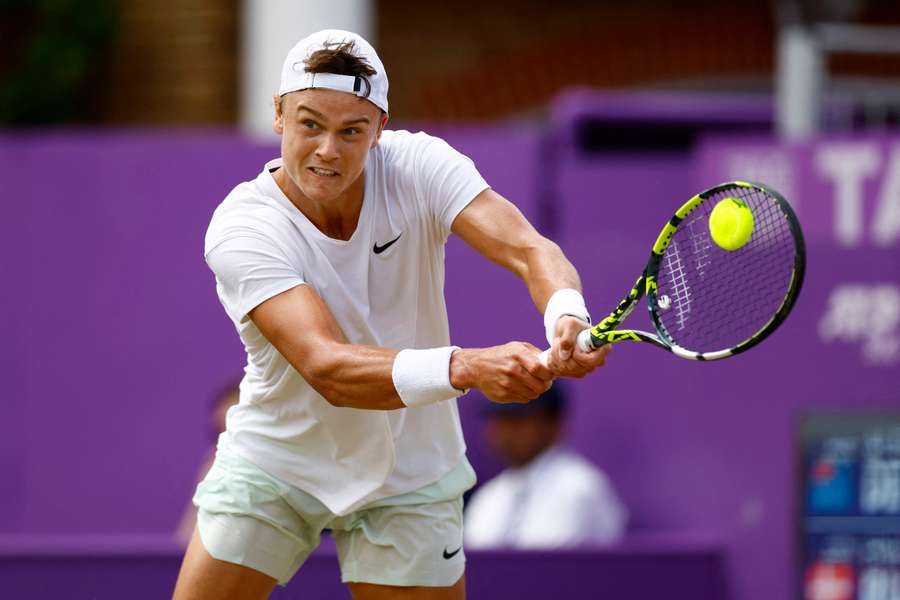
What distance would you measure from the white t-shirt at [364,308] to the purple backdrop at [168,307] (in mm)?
2828

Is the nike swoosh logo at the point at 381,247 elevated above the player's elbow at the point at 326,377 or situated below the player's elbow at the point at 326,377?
above

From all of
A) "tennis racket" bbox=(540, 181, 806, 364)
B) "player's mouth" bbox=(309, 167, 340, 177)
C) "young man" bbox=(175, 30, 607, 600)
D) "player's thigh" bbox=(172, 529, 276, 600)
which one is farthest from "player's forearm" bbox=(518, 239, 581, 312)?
"player's thigh" bbox=(172, 529, 276, 600)

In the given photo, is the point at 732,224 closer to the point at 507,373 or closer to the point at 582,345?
the point at 582,345

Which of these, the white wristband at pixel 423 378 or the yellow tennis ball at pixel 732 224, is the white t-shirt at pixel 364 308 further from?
the yellow tennis ball at pixel 732 224

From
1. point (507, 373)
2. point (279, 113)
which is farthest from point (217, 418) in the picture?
point (507, 373)

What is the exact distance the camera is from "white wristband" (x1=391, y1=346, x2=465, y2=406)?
3451 millimetres

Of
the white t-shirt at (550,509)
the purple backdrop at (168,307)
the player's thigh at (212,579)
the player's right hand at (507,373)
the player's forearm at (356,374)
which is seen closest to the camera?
the player's right hand at (507,373)

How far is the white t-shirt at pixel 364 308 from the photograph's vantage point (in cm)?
379

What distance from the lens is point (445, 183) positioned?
3.86 metres

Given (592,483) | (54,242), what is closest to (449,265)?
(592,483)

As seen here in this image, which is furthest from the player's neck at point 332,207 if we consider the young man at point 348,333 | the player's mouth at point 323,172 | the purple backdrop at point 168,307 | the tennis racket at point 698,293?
the purple backdrop at point 168,307

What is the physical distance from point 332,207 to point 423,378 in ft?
1.90

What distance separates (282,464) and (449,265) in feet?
11.4

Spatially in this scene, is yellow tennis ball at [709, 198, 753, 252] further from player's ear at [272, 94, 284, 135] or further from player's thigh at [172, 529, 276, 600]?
player's thigh at [172, 529, 276, 600]
